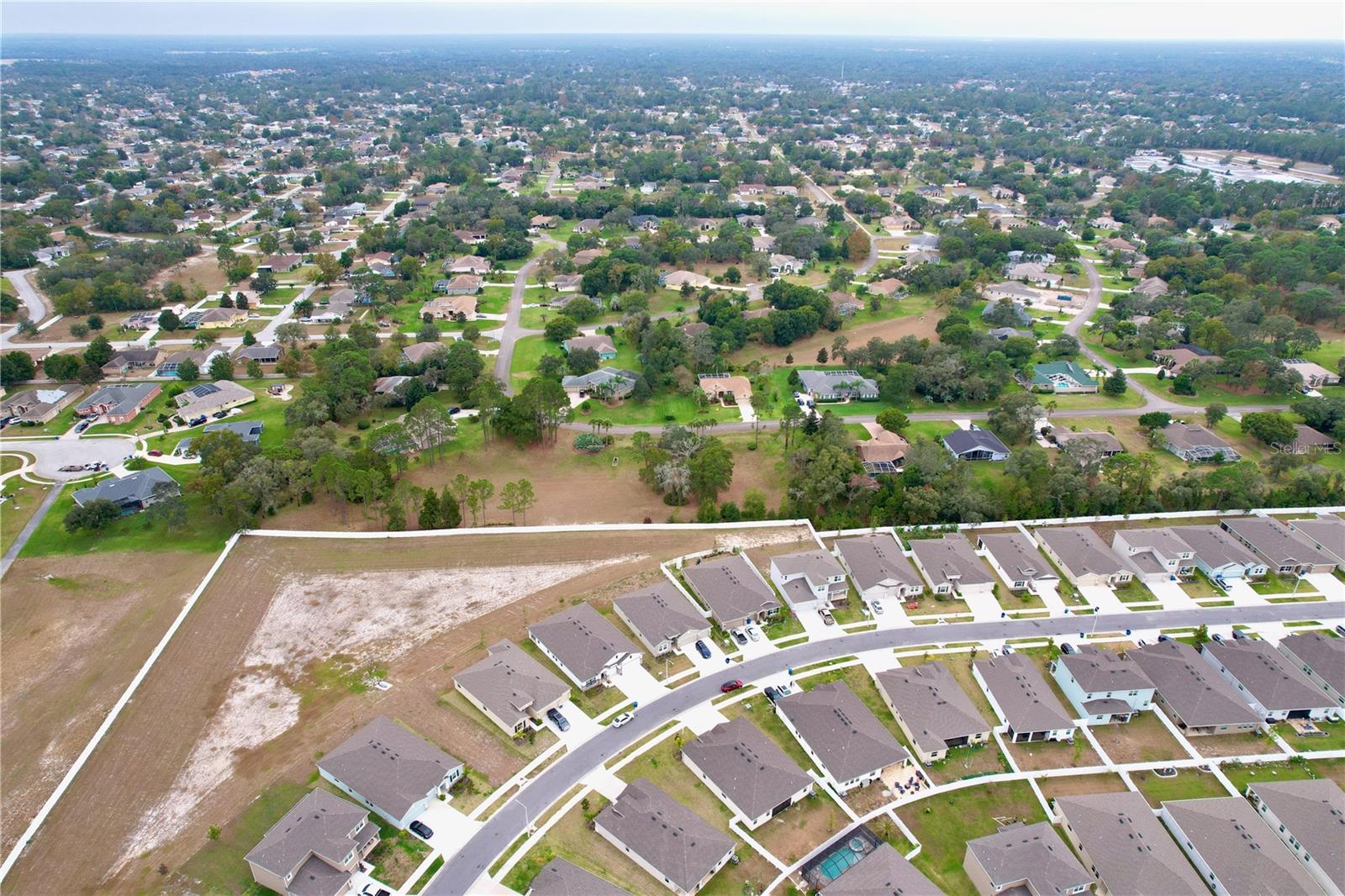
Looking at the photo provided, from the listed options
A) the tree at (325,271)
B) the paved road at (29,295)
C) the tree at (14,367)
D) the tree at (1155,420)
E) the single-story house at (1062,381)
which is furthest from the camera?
the tree at (325,271)

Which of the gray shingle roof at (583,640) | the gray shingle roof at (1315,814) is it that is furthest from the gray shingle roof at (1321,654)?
the gray shingle roof at (583,640)

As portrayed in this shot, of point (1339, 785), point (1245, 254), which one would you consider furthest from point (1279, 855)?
point (1245, 254)

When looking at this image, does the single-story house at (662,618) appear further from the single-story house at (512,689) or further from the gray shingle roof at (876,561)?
the gray shingle roof at (876,561)

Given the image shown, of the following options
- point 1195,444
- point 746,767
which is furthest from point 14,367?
point 1195,444

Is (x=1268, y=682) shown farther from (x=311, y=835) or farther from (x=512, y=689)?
(x=311, y=835)

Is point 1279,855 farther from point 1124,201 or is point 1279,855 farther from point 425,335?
point 1124,201
